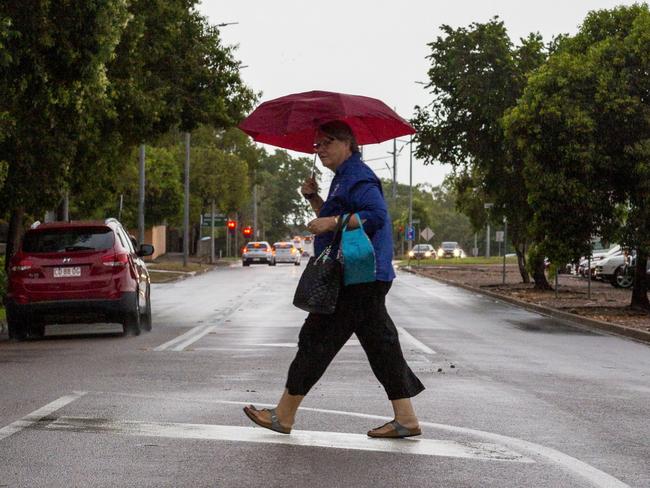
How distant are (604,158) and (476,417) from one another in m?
14.8

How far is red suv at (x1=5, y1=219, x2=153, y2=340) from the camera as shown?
16375 mm

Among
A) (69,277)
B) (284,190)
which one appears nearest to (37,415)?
(69,277)

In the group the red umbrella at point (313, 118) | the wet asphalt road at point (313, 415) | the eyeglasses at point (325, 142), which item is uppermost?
the red umbrella at point (313, 118)

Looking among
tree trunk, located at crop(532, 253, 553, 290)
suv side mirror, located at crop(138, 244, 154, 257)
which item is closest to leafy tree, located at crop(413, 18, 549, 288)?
tree trunk, located at crop(532, 253, 553, 290)

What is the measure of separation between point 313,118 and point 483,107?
80.5ft

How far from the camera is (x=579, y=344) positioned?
17.2m

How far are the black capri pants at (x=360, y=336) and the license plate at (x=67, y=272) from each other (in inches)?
381

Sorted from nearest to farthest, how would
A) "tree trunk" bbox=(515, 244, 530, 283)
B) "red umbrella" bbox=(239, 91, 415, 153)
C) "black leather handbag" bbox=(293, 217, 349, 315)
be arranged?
"black leather handbag" bbox=(293, 217, 349, 315), "red umbrella" bbox=(239, 91, 415, 153), "tree trunk" bbox=(515, 244, 530, 283)

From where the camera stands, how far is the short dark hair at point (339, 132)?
747cm

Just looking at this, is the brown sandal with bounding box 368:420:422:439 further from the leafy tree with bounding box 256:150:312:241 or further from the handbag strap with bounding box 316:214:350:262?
the leafy tree with bounding box 256:150:312:241

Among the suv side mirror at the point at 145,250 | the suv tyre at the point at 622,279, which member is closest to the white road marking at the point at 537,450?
the suv side mirror at the point at 145,250

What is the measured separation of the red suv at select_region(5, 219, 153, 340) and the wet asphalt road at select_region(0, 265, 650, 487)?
0.47m

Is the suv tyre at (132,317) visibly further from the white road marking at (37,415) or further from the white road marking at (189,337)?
the white road marking at (37,415)

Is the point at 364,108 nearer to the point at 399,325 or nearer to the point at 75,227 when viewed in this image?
the point at 75,227
